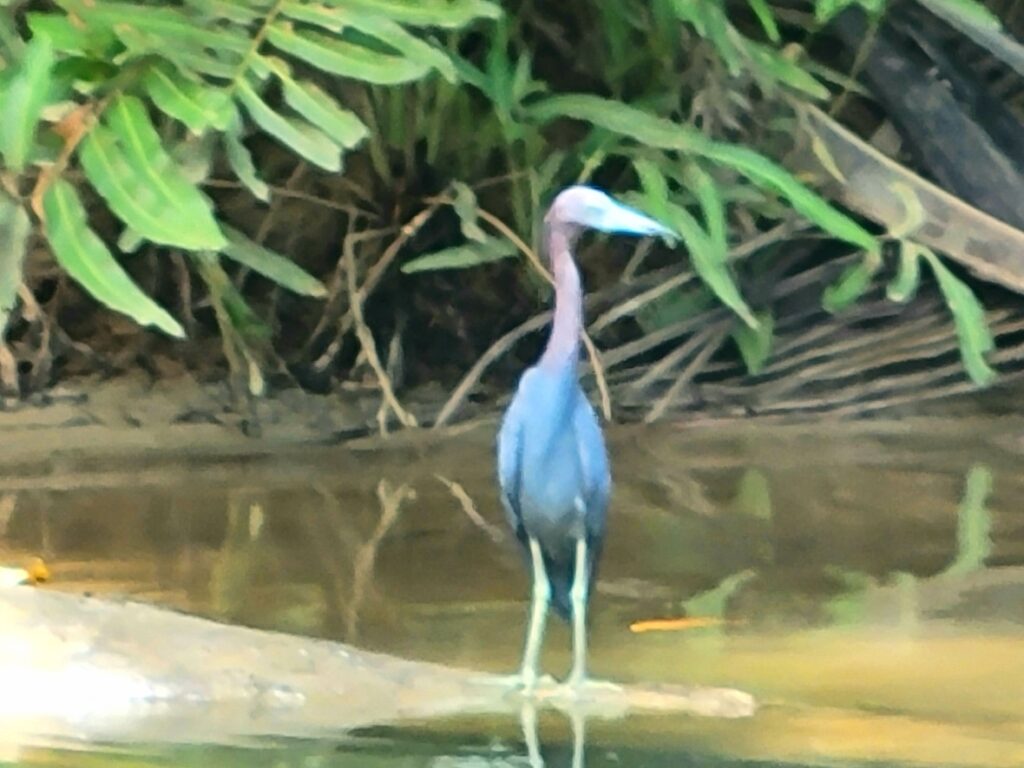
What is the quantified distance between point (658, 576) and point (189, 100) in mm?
601

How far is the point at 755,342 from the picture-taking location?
2.10m

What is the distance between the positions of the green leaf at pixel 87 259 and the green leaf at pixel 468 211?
0.57m

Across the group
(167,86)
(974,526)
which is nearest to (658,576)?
(974,526)

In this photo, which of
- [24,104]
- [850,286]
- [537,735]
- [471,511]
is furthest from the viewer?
[850,286]

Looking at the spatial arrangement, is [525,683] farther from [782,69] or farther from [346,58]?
[782,69]

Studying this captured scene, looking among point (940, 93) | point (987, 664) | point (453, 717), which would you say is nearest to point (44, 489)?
point (453, 717)

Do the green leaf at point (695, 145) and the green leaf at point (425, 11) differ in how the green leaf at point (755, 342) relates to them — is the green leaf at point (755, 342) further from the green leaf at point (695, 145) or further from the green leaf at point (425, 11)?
the green leaf at point (425, 11)

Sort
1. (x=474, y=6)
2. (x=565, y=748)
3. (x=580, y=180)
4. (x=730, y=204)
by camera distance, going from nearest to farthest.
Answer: (x=565, y=748) < (x=474, y=6) < (x=580, y=180) < (x=730, y=204)

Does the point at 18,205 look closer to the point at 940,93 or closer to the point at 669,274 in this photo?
the point at 669,274

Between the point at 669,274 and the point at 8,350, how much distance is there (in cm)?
86

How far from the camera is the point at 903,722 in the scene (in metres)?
1.05

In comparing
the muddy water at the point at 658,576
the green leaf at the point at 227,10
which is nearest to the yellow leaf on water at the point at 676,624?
the muddy water at the point at 658,576

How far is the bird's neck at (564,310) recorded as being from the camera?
3.84 feet

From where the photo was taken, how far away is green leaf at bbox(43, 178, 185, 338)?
1379mm
